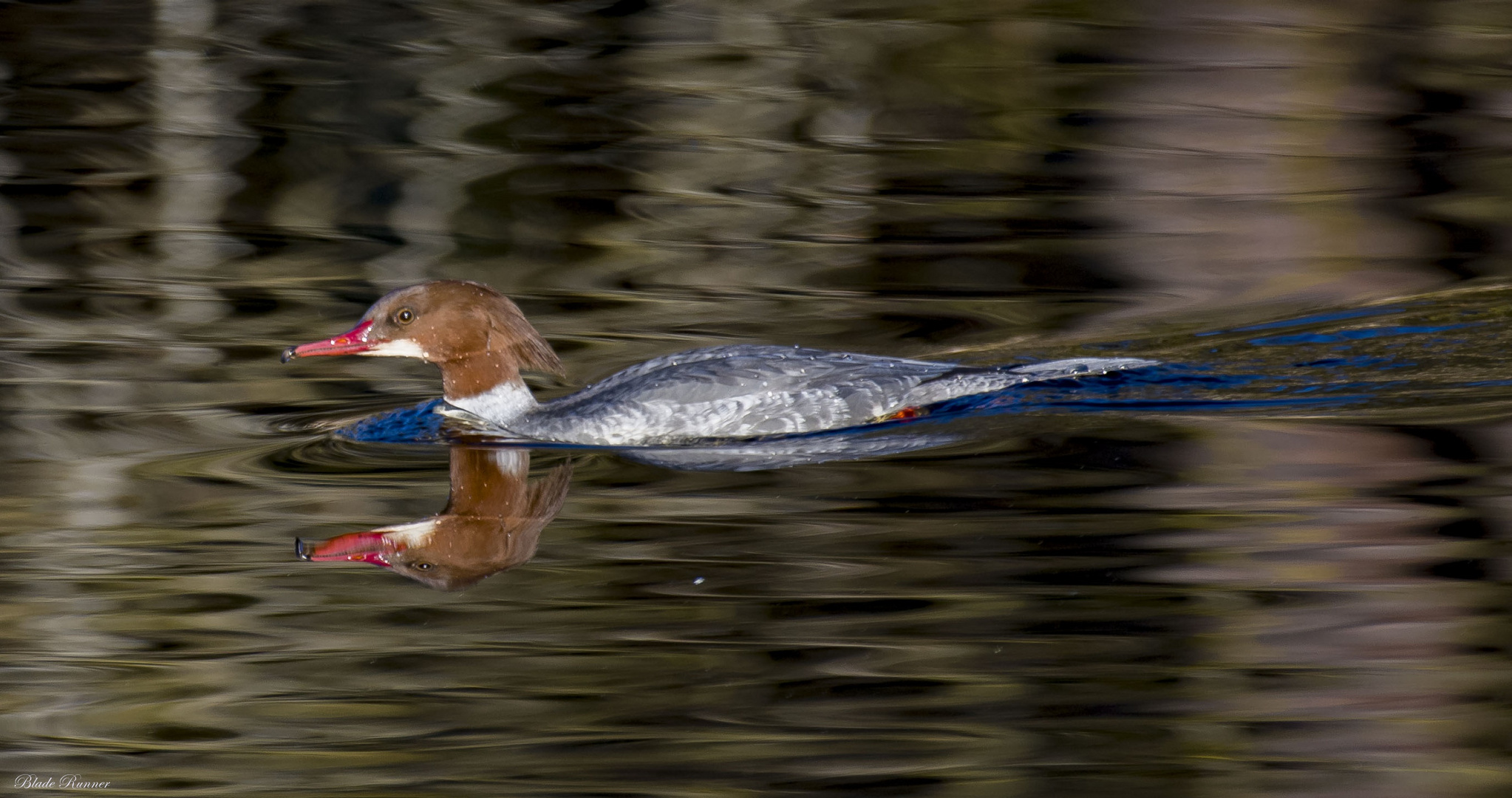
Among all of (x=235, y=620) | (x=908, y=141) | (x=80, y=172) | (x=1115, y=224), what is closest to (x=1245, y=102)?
(x=908, y=141)

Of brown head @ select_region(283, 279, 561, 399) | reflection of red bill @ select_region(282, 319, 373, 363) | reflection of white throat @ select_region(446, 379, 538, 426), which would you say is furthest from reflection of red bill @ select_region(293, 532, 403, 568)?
reflection of white throat @ select_region(446, 379, 538, 426)

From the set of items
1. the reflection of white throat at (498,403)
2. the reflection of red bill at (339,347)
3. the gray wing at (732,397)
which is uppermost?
the reflection of red bill at (339,347)

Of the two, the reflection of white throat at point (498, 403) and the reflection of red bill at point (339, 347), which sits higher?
the reflection of red bill at point (339, 347)

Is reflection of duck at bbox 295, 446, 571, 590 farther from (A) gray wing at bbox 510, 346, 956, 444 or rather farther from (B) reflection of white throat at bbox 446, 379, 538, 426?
(B) reflection of white throat at bbox 446, 379, 538, 426

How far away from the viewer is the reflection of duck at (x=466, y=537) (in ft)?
18.5

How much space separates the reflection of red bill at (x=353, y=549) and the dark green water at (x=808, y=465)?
5.7 inches

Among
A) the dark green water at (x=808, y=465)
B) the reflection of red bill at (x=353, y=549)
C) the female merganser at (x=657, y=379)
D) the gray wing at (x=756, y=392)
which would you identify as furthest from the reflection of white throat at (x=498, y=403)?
the reflection of red bill at (x=353, y=549)

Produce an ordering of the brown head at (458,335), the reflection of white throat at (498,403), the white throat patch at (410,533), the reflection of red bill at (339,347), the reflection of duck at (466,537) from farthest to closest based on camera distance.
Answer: the reflection of white throat at (498,403) → the brown head at (458,335) → the reflection of red bill at (339,347) → the white throat patch at (410,533) → the reflection of duck at (466,537)

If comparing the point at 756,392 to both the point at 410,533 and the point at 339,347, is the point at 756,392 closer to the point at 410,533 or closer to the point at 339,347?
the point at 339,347

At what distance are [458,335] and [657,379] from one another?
969 mm

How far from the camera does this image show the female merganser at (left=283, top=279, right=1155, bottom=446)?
23.9ft

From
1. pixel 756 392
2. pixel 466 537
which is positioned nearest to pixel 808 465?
pixel 756 392

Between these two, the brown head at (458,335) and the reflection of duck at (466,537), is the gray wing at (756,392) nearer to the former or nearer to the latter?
the brown head at (458,335)

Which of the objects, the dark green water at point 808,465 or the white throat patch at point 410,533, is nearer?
the dark green water at point 808,465
